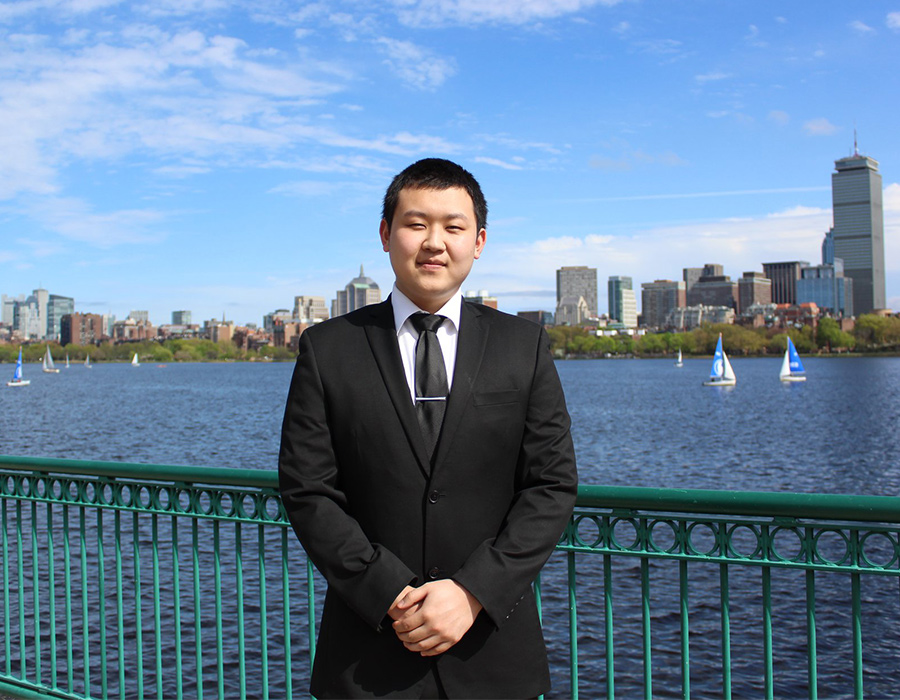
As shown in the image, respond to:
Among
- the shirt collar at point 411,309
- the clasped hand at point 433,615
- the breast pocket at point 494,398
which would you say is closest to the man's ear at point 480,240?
the shirt collar at point 411,309

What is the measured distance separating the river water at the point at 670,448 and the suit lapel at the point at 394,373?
7.90 metres

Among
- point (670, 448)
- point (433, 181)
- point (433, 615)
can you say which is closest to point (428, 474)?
point (433, 615)

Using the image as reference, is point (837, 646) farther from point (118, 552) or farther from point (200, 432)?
point (200, 432)

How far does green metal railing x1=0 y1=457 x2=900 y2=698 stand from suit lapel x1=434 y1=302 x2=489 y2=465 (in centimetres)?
101

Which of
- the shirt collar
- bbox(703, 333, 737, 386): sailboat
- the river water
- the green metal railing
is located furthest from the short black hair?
A: bbox(703, 333, 737, 386): sailboat

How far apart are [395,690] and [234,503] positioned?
1837mm

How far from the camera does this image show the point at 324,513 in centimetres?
237

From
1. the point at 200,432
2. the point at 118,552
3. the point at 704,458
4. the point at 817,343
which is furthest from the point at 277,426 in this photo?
the point at 817,343

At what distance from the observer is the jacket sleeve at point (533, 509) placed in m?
2.33

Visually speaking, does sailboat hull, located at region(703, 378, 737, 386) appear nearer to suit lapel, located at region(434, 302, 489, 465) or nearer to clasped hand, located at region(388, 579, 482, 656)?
suit lapel, located at region(434, 302, 489, 465)

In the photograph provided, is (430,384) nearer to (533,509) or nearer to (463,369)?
(463,369)

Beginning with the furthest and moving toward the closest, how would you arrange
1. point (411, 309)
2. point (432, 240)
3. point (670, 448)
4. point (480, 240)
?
point (670, 448)
point (480, 240)
point (411, 309)
point (432, 240)

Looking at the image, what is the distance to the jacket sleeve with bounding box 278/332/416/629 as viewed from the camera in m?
2.30

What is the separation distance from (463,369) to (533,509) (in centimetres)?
Result: 45
